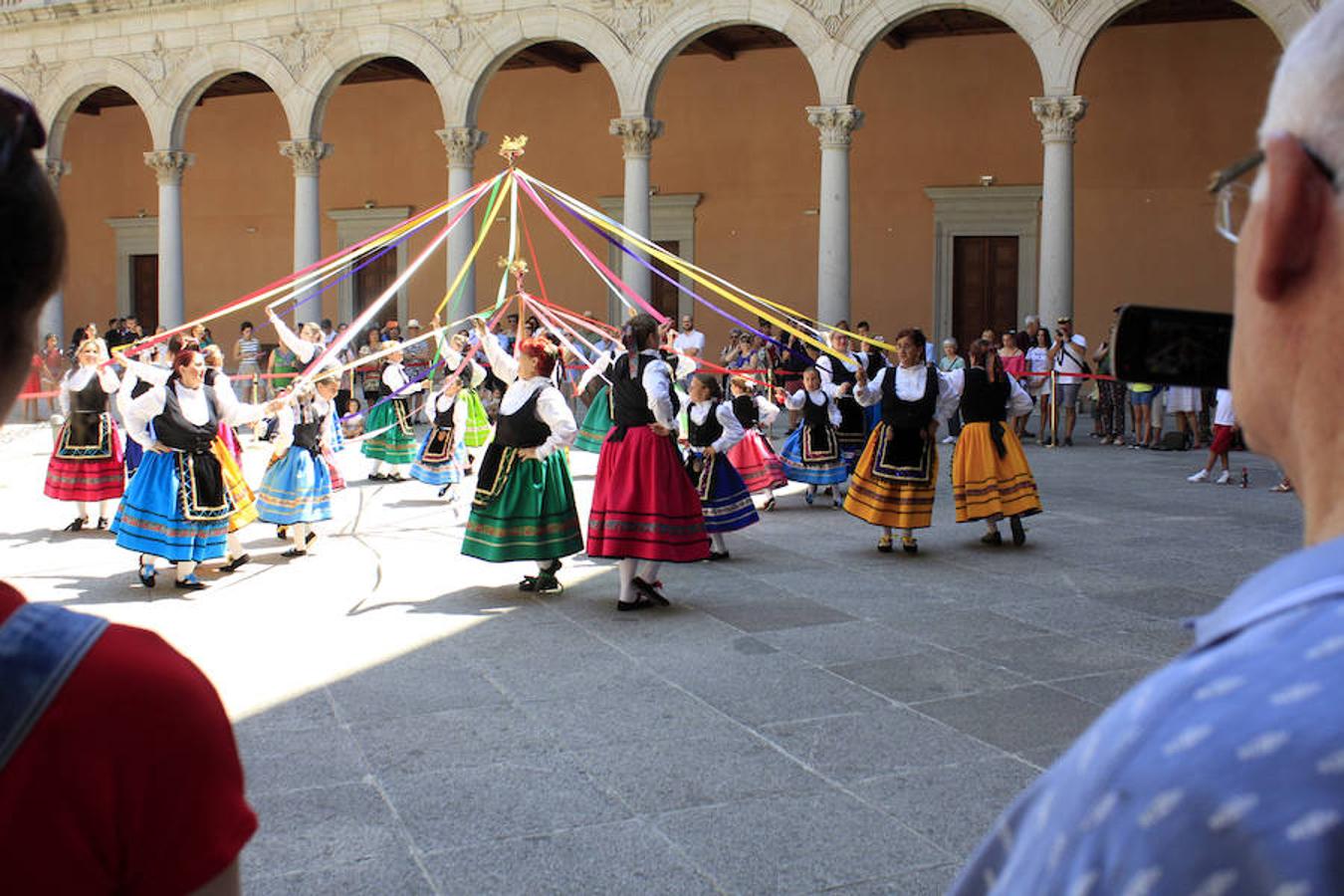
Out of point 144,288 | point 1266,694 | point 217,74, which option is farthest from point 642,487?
point 144,288

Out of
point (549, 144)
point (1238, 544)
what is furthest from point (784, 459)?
point (549, 144)

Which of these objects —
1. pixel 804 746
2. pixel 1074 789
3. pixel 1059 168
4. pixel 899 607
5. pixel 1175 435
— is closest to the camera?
pixel 1074 789

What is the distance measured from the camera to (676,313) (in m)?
22.4

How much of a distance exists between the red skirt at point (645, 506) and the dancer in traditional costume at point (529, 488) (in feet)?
0.89

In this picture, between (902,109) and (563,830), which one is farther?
(902,109)

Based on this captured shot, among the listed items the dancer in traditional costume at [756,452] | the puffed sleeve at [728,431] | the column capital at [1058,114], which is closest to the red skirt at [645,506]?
the puffed sleeve at [728,431]

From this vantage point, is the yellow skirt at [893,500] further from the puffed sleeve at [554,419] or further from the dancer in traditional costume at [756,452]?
the puffed sleeve at [554,419]

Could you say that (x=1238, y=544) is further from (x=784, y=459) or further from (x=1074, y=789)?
(x=1074, y=789)

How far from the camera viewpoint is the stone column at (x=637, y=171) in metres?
18.2

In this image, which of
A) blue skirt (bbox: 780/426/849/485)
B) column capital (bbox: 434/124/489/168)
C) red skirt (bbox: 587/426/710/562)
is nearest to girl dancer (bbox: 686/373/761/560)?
red skirt (bbox: 587/426/710/562)

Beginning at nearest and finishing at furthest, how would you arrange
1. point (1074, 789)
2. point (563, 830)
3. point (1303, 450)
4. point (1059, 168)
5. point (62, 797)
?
point (1074, 789), point (1303, 450), point (62, 797), point (563, 830), point (1059, 168)

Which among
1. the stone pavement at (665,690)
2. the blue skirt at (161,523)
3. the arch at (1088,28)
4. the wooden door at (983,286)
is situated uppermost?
the arch at (1088,28)

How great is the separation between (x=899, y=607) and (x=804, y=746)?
2502mm

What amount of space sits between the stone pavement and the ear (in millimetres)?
2988
